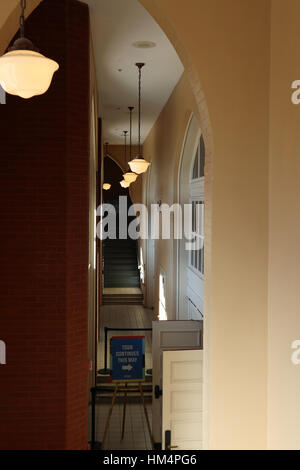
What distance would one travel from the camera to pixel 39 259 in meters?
5.45

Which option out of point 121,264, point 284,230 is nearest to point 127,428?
point 284,230

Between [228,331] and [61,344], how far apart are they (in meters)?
2.47

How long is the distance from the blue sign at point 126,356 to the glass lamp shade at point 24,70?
171 inches

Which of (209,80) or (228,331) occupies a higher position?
(209,80)

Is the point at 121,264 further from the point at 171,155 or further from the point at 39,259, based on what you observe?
the point at 39,259

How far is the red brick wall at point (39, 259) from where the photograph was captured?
17.8 feet

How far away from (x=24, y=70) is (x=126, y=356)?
15.1 ft

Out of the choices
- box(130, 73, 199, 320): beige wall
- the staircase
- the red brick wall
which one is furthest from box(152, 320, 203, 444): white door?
the staircase

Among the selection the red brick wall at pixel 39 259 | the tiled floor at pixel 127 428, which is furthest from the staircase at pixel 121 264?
the red brick wall at pixel 39 259
